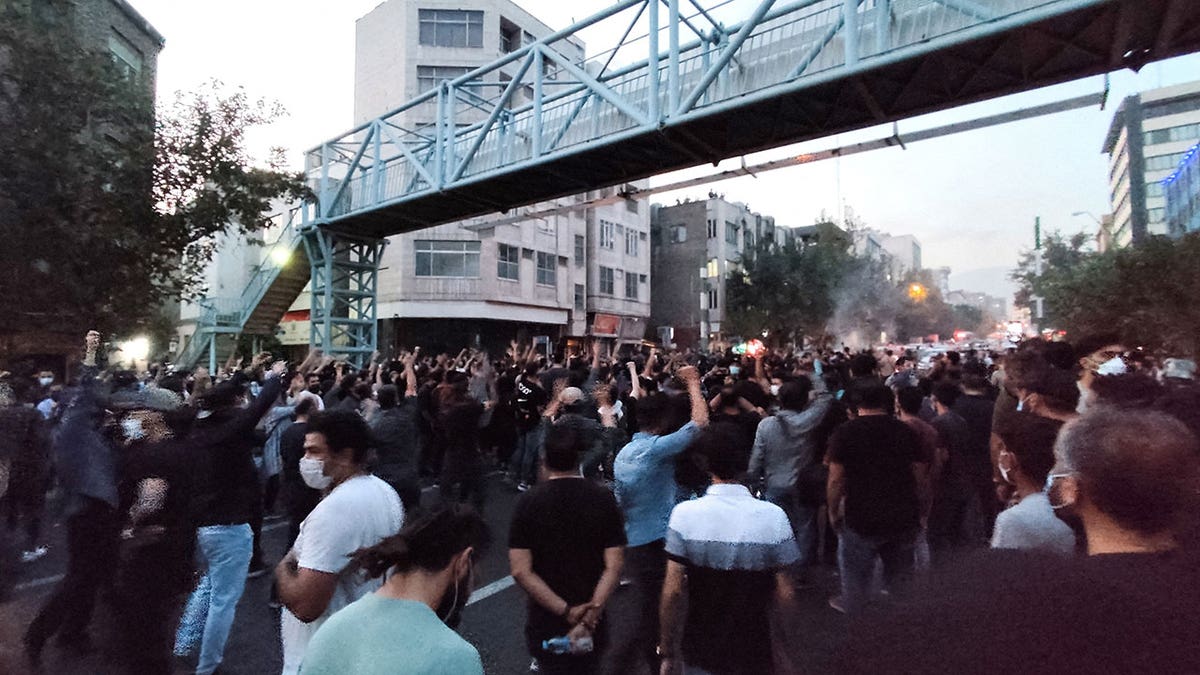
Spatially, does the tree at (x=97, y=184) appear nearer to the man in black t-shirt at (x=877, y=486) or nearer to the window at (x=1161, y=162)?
the man in black t-shirt at (x=877, y=486)

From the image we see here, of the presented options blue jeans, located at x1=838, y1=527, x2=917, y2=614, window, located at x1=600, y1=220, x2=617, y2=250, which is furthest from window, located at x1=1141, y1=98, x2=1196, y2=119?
blue jeans, located at x1=838, y1=527, x2=917, y2=614

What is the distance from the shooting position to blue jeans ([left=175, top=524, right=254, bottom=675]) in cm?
438

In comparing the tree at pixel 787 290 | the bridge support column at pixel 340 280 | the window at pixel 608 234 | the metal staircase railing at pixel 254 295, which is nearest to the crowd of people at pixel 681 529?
the bridge support column at pixel 340 280

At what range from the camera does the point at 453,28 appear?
32906mm

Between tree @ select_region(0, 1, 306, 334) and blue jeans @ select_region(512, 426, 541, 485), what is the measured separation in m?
9.05

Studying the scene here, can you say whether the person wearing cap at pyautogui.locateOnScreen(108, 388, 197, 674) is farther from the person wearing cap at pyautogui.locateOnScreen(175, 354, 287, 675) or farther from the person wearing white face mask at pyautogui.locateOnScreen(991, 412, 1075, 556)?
the person wearing white face mask at pyautogui.locateOnScreen(991, 412, 1075, 556)

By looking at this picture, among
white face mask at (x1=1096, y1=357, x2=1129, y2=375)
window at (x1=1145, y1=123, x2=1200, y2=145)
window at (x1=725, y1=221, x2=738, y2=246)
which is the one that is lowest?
white face mask at (x1=1096, y1=357, x2=1129, y2=375)

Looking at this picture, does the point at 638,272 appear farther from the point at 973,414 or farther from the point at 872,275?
the point at 973,414

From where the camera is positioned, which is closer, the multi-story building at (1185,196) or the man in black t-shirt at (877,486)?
the man in black t-shirt at (877,486)

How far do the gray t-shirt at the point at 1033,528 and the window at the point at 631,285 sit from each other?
129 feet

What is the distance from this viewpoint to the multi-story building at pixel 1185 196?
43.8 metres

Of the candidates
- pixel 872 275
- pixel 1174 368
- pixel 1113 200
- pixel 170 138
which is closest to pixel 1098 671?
pixel 1174 368

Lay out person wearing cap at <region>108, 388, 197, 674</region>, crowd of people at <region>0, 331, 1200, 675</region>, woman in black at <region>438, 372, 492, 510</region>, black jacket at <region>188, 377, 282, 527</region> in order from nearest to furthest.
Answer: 1. crowd of people at <region>0, 331, 1200, 675</region>
2. person wearing cap at <region>108, 388, 197, 674</region>
3. black jacket at <region>188, 377, 282, 527</region>
4. woman in black at <region>438, 372, 492, 510</region>

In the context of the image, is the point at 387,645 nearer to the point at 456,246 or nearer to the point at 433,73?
the point at 456,246
